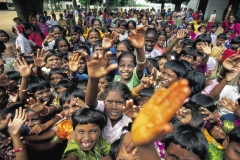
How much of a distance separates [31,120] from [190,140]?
67.2 inches

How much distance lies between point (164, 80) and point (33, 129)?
1.76 m

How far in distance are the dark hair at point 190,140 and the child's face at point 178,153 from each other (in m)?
0.02

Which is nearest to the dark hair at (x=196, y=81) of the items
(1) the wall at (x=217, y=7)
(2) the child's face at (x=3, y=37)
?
(2) the child's face at (x=3, y=37)

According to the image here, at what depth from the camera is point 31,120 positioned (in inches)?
80.1

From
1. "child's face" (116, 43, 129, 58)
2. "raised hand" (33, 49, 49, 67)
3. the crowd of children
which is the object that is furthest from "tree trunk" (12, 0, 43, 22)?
"child's face" (116, 43, 129, 58)

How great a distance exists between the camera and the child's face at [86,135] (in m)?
1.62

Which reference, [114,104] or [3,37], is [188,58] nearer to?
[114,104]

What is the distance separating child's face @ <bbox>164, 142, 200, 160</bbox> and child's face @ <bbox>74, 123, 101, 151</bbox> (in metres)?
0.69

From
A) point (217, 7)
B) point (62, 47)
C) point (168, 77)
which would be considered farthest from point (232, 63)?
point (217, 7)

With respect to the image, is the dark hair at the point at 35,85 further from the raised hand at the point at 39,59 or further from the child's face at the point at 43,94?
the raised hand at the point at 39,59

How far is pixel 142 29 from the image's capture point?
85.3 inches

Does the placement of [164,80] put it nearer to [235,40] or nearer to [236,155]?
[236,155]

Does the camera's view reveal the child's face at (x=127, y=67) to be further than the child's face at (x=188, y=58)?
No

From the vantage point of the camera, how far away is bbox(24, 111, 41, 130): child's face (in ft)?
6.59
